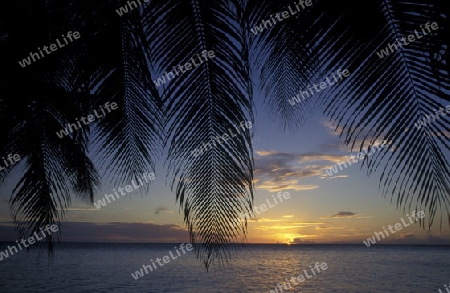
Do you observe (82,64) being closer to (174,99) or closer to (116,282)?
(174,99)

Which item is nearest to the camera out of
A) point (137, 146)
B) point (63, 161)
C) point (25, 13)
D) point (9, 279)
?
point (137, 146)

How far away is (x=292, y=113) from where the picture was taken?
1511mm

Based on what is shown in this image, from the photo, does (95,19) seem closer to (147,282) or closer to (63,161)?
(63,161)

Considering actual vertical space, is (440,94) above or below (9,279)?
above

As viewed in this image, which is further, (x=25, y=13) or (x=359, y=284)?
(x=359, y=284)

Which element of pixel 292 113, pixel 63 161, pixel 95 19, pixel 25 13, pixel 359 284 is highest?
pixel 25 13

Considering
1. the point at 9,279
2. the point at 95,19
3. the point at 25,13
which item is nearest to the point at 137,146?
the point at 95,19

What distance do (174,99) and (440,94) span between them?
0.59 metres

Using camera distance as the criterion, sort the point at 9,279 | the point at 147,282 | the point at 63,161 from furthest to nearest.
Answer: the point at 9,279 < the point at 147,282 < the point at 63,161

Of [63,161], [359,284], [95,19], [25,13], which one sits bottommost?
[359,284]

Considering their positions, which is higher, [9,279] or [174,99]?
[174,99]

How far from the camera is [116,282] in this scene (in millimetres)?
27500

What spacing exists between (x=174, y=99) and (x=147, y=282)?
1099 inches

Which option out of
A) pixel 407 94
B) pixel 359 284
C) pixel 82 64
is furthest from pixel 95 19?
pixel 359 284
